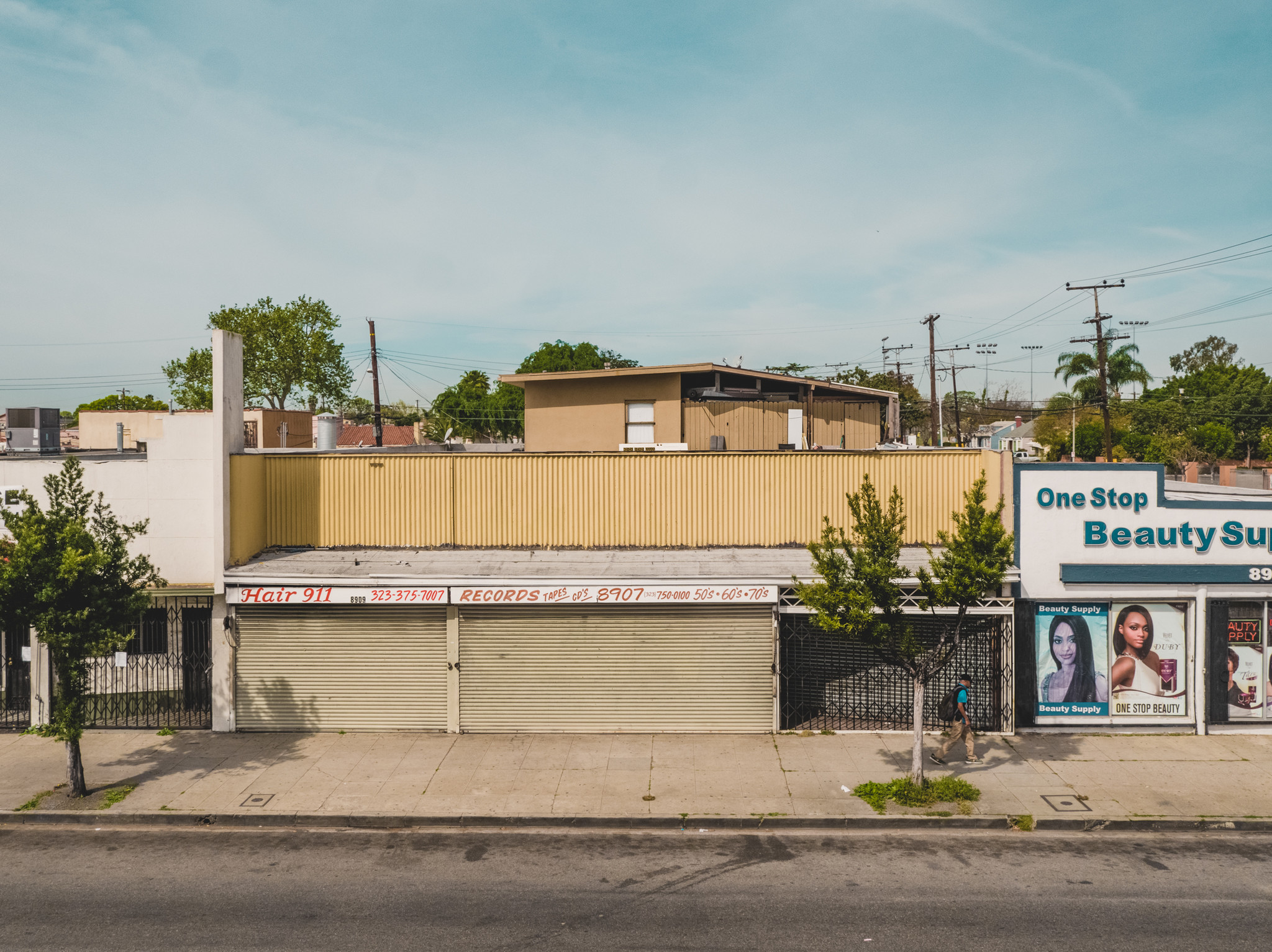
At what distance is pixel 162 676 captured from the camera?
16.4m

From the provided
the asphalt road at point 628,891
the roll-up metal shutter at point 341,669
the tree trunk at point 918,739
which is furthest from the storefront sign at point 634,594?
the asphalt road at point 628,891

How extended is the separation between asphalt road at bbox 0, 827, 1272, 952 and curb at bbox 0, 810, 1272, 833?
0.62ft

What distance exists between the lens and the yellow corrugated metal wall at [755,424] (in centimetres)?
2362

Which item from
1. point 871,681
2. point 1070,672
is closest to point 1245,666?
point 1070,672

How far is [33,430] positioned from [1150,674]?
23321 mm

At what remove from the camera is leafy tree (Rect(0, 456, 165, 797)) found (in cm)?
1245

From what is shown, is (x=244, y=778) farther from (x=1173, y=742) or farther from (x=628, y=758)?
(x=1173, y=742)

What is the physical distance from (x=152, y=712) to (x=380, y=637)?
464cm

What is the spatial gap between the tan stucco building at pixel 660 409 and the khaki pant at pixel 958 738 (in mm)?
9391

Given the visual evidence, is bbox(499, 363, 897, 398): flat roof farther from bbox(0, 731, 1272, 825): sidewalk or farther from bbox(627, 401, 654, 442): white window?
bbox(0, 731, 1272, 825): sidewalk

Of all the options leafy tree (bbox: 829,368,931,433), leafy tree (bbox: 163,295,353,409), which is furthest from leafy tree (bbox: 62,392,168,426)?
leafy tree (bbox: 829,368,931,433)

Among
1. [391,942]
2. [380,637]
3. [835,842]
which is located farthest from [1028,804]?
[380,637]

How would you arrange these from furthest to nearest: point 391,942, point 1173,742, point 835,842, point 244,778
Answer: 1. point 1173,742
2. point 244,778
3. point 835,842
4. point 391,942

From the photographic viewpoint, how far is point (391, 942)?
8.91 metres
